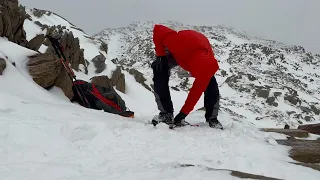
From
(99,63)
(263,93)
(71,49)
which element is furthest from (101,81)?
(263,93)

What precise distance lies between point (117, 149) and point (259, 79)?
2829 inches

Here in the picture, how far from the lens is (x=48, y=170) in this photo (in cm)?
312

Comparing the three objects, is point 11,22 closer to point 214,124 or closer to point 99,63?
point 214,124

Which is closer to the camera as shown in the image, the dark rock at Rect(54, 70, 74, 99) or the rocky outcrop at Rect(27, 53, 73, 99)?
the rocky outcrop at Rect(27, 53, 73, 99)

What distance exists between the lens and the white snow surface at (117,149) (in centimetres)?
316

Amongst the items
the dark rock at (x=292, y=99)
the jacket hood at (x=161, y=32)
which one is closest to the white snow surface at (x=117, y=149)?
the jacket hood at (x=161, y=32)

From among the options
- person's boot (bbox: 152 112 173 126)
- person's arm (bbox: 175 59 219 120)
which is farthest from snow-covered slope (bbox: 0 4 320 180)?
person's arm (bbox: 175 59 219 120)

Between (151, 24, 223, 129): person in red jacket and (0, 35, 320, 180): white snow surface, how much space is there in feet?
1.38

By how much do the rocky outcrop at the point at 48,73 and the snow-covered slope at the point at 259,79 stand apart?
343cm

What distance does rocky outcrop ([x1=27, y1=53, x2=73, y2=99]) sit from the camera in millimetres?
7844

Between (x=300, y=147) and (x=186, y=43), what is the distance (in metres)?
2.31

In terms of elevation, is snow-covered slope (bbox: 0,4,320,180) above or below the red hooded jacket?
below

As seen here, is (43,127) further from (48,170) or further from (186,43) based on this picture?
(186,43)

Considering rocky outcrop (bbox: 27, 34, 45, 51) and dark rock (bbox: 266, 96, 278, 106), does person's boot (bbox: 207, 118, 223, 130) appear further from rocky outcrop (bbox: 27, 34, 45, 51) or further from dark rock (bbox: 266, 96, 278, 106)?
dark rock (bbox: 266, 96, 278, 106)
